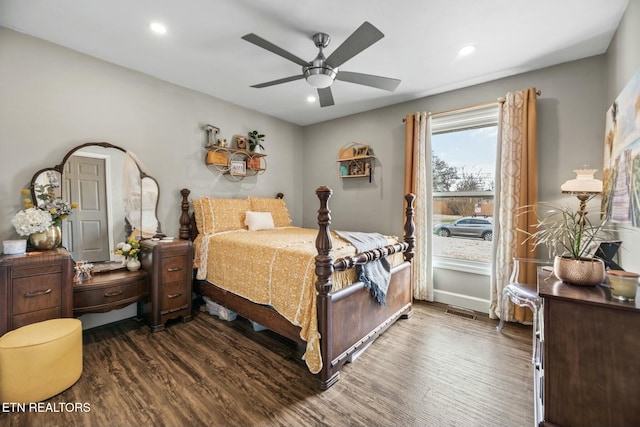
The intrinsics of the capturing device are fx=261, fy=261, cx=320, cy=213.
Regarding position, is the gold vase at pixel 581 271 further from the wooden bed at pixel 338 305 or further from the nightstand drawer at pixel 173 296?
the nightstand drawer at pixel 173 296

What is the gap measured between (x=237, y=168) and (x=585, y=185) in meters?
3.88

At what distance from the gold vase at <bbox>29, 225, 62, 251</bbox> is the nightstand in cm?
67

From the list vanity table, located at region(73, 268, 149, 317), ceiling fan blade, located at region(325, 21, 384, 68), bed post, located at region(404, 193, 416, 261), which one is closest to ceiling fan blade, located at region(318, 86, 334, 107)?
ceiling fan blade, located at region(325, 21, 384, 68)

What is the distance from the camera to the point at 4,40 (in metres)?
2.20

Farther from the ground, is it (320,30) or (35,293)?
(320,30)

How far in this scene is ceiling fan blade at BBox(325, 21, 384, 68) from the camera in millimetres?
1726

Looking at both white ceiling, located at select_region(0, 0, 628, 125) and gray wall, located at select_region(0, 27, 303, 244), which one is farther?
gray wall, located at select_region(0, 27, 303, 244)

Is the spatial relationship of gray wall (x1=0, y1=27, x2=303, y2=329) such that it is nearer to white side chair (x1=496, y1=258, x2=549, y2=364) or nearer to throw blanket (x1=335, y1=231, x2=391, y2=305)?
throw blanket (x1=335, y1=231, x2=391, y2=305)

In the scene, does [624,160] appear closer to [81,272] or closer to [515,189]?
[515,189]

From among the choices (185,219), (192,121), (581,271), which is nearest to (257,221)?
(185,219)

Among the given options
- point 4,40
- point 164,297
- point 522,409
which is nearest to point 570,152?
point 522,409

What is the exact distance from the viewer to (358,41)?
72.9 inches

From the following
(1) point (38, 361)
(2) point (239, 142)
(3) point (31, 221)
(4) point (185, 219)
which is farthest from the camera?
(2) point (239, 142)

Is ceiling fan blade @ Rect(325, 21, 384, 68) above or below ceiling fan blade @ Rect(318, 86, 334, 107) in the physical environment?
above
